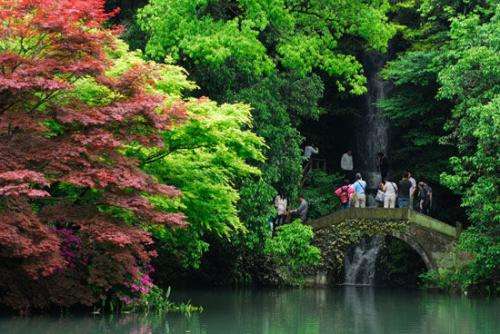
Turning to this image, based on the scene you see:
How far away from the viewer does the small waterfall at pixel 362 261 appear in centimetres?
3216

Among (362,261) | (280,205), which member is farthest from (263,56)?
(362,261)

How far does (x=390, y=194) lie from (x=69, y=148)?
14980mm

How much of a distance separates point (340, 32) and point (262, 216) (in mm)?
6281

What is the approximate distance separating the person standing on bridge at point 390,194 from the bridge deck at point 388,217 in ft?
2.69

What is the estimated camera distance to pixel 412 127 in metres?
36.0

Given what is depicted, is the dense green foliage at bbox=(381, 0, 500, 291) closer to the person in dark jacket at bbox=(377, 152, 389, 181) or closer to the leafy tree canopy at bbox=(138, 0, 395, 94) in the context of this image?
the person in dark jacket at bbox=(377, 152, 389, 181)

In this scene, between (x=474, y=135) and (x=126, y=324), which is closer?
(x=126, y=324)

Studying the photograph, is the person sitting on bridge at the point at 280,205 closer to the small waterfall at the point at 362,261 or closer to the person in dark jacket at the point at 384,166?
the small waterfall at the point at 362,261

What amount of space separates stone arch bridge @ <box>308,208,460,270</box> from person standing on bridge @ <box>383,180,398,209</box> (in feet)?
2.84

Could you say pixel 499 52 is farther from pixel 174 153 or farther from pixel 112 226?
pixel 112 226

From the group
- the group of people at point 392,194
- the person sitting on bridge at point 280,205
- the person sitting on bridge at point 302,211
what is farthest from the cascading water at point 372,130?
the person sitting on bridge at point 280,205

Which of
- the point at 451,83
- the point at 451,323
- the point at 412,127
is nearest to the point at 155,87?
Answer: the point at 451,323

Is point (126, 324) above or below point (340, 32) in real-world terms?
below

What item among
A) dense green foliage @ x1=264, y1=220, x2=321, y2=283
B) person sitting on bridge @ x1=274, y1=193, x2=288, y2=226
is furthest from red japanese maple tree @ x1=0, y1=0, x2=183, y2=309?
person sitting on bridge @ x1=274, y1=193, x2=288, y2=226
